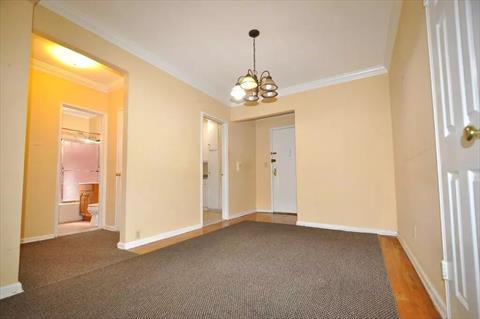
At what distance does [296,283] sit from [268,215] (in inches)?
132

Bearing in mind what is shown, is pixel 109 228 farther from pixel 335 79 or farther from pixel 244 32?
pixel 335 79

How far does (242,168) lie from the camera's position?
5.30 m

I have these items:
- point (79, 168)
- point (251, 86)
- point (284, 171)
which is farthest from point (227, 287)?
point (79, 168)

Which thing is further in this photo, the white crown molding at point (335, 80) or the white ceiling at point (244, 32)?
the white crown molding at point (335, 80)

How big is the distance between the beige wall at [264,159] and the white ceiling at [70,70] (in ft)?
11.0

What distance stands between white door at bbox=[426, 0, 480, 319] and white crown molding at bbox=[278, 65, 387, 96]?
2.40 metres

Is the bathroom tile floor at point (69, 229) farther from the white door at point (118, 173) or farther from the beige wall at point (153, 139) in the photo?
the beige wall at point (153, 139)

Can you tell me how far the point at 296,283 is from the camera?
184 centimetres

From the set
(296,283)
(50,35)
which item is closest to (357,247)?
(296,283)

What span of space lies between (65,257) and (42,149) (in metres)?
1.91

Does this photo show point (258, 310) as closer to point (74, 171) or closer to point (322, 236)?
point (322, 236)

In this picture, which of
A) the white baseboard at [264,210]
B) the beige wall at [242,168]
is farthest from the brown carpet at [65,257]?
the white baseboard at [264,210]

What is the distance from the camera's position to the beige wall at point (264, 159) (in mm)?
5621

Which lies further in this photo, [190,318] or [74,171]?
[74,171]
